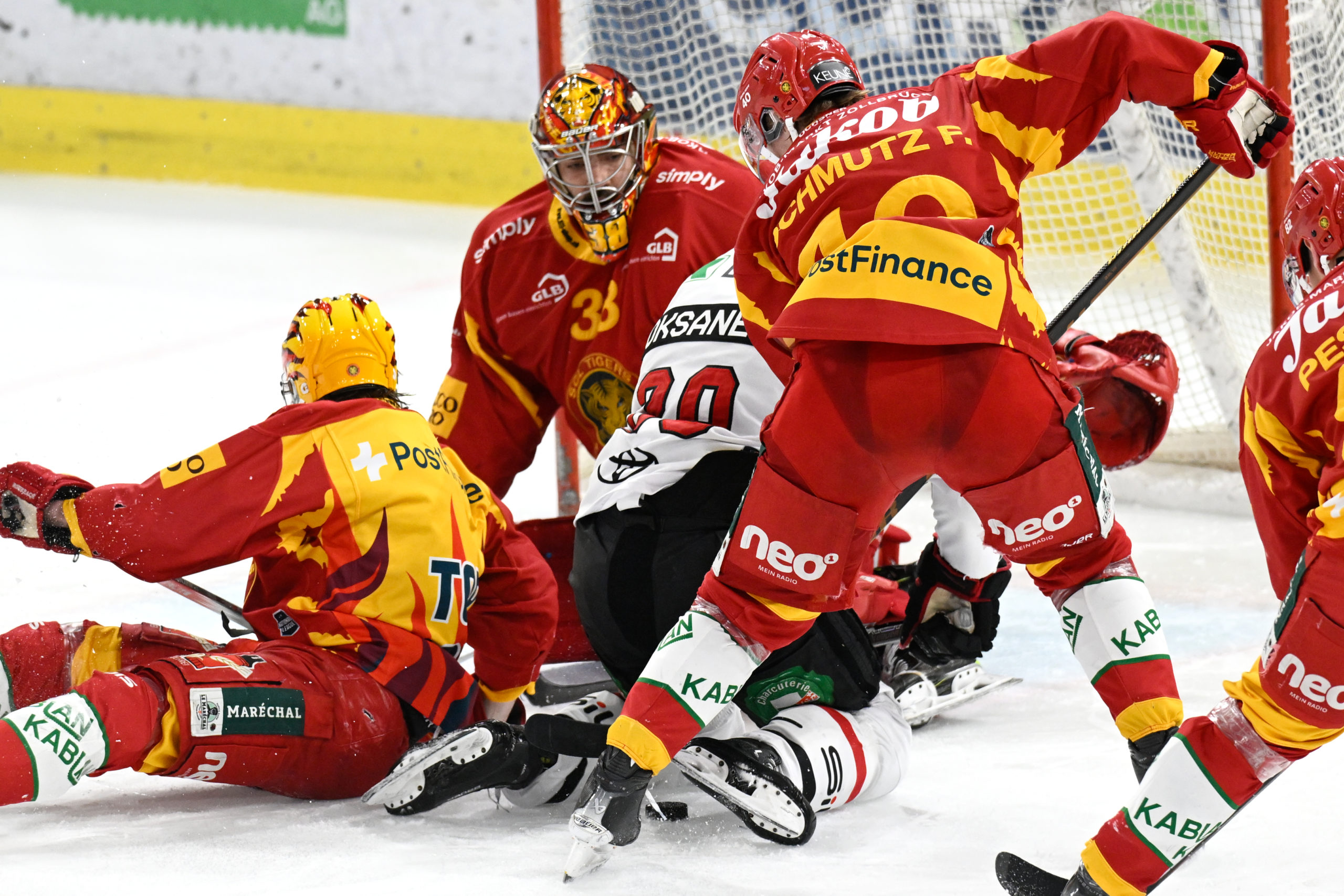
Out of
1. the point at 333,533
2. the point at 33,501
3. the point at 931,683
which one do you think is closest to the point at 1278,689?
the point at 931,683

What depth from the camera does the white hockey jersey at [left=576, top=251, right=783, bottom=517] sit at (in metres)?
2.56

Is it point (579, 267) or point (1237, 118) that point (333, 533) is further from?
point (1237, 118)

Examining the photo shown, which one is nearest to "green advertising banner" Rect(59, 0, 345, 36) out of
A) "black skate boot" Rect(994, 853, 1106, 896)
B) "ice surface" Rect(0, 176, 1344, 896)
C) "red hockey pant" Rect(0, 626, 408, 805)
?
"ice surface" Rect(0, 176, 1344, 896)

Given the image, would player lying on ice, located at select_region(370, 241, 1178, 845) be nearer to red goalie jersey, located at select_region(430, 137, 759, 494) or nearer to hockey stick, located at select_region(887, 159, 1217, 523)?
hockey stick, located at select_region(887, 159, 1217, 523)

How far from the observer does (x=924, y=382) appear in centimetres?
202

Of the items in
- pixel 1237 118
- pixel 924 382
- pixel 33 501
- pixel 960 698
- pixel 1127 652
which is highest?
pixel 1237 118

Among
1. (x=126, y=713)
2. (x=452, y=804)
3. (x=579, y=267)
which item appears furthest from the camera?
(x=579, y=267)

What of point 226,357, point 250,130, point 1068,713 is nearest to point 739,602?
point 1068,713

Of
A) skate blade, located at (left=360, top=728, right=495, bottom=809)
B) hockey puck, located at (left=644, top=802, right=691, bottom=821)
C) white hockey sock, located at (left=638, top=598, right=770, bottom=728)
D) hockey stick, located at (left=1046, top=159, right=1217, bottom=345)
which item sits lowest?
hockey puck, located at (left=644, top=802, right=691, bottom=821)

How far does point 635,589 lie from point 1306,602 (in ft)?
3.59

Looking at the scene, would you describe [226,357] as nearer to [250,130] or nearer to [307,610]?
[250,130]

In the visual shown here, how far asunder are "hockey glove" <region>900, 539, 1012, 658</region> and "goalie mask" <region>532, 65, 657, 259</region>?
1.00m

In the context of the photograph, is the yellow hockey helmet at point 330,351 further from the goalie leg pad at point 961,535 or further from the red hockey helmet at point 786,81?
the goalie leg pad at point 961,535

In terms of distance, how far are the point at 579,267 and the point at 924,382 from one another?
162cm
